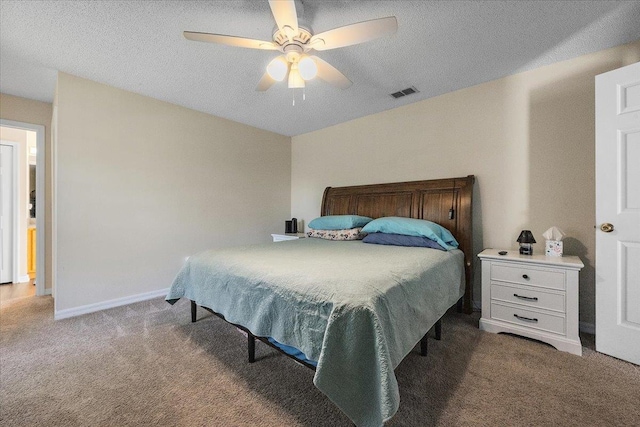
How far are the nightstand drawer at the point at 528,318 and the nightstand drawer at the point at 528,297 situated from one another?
6 cm

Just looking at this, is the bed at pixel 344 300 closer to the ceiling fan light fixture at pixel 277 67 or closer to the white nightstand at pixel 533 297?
the white nightstand at pixel 533 297

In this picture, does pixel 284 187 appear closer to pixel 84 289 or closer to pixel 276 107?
pixel 276 107

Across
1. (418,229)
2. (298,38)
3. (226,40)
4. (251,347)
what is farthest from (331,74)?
(251,347)

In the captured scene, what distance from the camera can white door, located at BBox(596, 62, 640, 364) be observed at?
71.1 inches

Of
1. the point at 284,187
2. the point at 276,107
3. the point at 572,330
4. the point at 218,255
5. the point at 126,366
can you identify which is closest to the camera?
the point at 126,366

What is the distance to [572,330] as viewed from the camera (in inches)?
76.2

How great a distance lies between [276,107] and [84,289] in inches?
119

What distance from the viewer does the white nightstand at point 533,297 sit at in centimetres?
195

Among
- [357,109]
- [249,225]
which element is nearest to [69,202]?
[249,225]

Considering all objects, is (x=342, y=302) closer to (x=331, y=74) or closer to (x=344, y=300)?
(x=344, y=300)

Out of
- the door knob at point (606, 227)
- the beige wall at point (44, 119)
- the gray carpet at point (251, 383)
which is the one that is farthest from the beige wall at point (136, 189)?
the door knob at point (606, 227)

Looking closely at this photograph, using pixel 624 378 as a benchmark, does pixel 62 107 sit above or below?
above

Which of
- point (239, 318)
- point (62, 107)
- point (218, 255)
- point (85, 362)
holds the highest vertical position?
point (62, 107)

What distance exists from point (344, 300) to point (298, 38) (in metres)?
1.71
